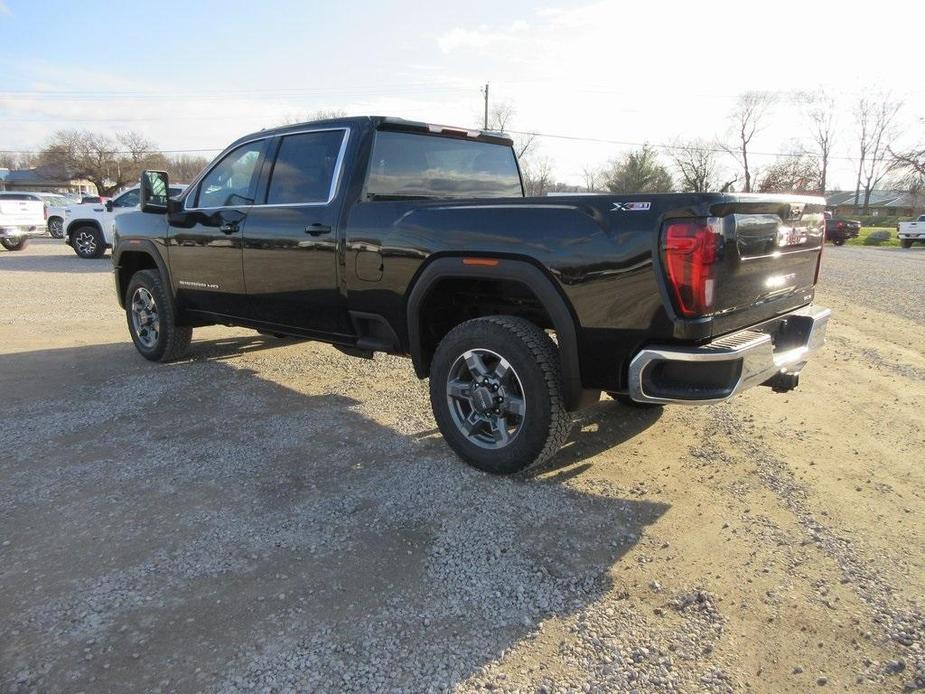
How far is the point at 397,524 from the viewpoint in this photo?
3.16 meters

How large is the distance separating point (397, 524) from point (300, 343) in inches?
167

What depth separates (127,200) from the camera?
50.5 ft

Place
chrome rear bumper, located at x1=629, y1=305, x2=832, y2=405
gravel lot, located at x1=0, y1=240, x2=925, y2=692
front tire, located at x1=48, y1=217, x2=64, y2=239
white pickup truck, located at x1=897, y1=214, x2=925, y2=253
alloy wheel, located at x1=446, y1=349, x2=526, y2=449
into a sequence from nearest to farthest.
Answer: gravel lot, located at x1=0, y1=240, x2=925, y2=692
chrome rear bumper, located at x1=629, y1=305, x2=832, y2=405
alloy wheel, located at x1=446, y1=349, x2=526, y2=449
front tire, located at x1=48, y1=217, x2=64, y2=239
white pickup truck, located at x1=897, y1=214, x2=925, y2=253

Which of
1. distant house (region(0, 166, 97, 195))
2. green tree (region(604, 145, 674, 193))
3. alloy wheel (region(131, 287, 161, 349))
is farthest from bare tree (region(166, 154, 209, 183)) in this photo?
alloy wheel (region(131, 287, 161, 349))

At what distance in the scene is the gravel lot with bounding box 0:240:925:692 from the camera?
2.24m

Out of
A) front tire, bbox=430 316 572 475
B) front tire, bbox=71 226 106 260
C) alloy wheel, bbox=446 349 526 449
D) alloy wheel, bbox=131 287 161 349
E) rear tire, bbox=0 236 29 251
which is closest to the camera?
front tire, bbox=430 316 572 475

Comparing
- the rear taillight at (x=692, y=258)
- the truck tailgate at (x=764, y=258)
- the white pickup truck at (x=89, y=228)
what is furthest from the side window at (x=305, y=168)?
the white pickup truck at (x=89, y=228)

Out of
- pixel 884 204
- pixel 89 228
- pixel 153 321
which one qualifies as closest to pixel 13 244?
pixel 89 228

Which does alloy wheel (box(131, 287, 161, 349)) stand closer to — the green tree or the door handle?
the door handle

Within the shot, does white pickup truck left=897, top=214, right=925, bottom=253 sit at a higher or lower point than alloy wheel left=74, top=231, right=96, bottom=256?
lower

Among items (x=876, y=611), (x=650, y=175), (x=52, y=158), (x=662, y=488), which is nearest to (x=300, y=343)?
(x=662, y=488)

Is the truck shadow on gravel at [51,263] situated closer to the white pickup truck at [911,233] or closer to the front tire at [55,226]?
the front tire at [55,226]

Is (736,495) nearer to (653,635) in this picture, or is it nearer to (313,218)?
(653,635)

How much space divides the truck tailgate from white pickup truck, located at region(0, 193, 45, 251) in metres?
21.2
